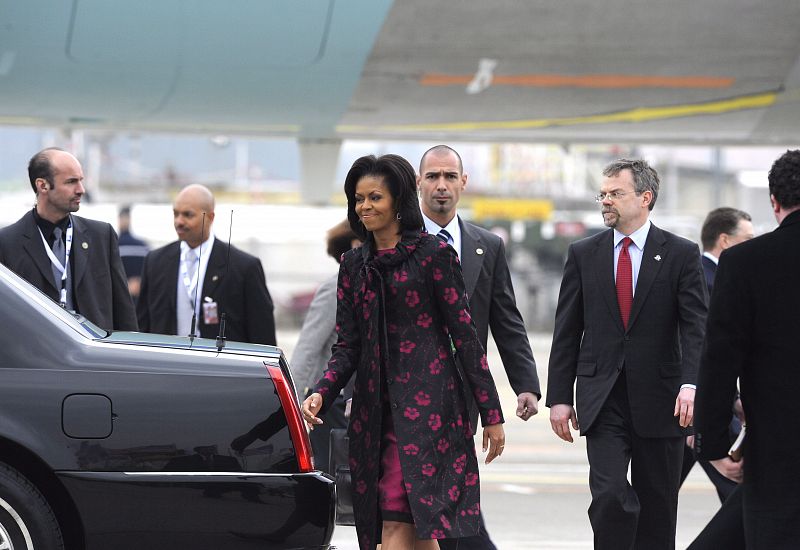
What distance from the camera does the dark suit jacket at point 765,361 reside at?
339 cm

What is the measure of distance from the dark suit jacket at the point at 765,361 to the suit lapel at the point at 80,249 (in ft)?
9.80

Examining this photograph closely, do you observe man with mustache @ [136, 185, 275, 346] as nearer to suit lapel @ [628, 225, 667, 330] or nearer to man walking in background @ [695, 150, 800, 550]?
suit lapel @ [628, 225, 667, 330]

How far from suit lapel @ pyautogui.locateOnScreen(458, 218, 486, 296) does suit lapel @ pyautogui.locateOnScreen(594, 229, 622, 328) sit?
1.47 ft

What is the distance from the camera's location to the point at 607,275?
4.85m

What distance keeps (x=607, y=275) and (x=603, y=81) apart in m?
4.61

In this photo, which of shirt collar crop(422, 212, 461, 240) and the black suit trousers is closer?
the black suit trousers

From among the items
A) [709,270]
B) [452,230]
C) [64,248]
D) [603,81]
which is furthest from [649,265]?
[603,81]

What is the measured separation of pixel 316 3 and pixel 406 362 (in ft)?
15.3

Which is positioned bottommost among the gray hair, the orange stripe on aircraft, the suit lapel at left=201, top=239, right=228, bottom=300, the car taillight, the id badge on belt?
the car taillight

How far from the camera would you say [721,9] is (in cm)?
855

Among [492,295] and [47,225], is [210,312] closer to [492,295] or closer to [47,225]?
[47,225]

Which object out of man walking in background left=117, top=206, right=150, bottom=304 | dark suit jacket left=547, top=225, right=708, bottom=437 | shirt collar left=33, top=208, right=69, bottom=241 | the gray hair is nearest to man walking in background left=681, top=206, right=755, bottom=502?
the gray hair

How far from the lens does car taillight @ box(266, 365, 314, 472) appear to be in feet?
12.9

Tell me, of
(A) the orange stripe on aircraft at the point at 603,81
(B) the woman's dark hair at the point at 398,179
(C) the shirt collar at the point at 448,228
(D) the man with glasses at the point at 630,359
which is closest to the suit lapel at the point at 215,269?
(C) the shirt collar at the point at 448,228
